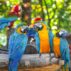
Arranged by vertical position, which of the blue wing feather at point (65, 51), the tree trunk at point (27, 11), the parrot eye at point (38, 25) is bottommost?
A: the blue wing feather at point (65, 51)

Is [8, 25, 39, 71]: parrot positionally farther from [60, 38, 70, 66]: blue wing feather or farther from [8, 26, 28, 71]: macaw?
[60, 38, 70, 66]: blue wing feather

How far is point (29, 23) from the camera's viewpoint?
2.38 m

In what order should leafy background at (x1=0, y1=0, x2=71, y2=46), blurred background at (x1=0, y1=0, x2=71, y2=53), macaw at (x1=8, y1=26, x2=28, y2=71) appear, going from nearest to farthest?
1. macaw at (x1=8, y1=26, x2=28, y2=71)
2. blurred background at (x1=0, y1=0, x2=71, y2=53)
3. leafy background at (x1=0, y1=0, x2=71, y2=46)

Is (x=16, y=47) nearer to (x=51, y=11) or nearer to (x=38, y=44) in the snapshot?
(x=38, y=44)

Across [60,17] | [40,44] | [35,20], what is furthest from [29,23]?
[60,17]

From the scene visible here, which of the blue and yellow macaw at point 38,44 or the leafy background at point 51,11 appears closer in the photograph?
the blue and yellow macaw at point 38,44

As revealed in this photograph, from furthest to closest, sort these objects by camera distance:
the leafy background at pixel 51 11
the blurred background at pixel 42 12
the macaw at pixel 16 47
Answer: the leafy background at pixel 51 11 → the blurred background at pixel 42 12 → the macaw at pixel 16 47

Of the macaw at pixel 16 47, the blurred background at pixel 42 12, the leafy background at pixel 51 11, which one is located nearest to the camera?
the macaw at pixel 16 47

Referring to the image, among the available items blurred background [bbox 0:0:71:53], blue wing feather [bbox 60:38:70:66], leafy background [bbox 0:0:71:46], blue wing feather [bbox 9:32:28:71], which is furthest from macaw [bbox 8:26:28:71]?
blue wing feather [bbox 60:38:70:66]

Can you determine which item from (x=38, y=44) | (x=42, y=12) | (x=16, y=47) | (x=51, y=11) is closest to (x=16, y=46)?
(x=16, y=47)

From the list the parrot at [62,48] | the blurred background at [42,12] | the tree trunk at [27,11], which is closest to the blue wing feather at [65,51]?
the parrot at [62,48]

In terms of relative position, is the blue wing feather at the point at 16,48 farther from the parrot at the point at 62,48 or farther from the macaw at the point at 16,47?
the parrot at the point at 62,48

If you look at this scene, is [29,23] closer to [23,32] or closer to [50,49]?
[23,32]

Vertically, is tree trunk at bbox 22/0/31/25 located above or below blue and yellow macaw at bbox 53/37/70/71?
above
